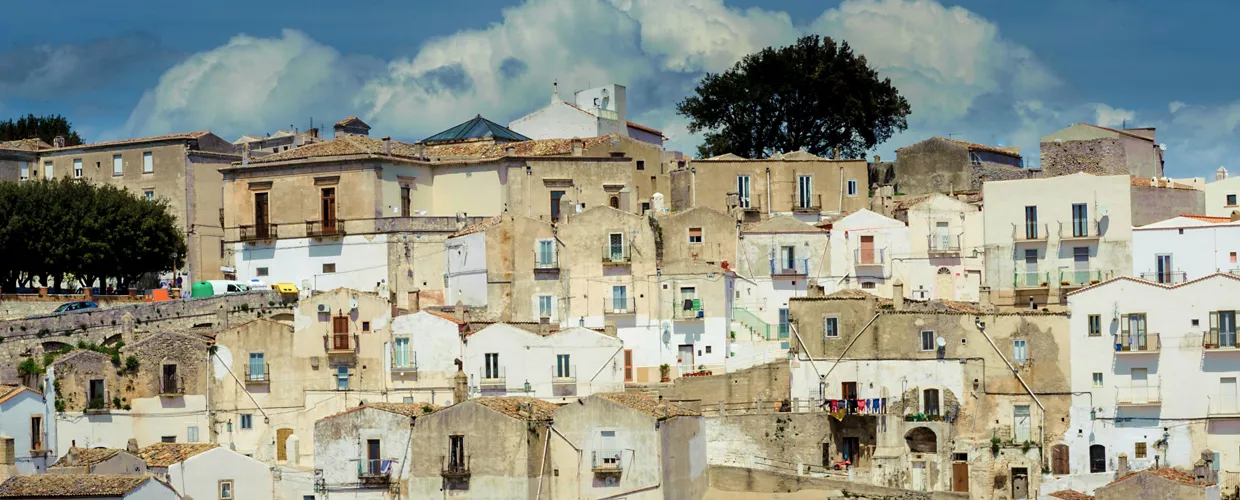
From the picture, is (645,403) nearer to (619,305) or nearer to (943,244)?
(619,305)

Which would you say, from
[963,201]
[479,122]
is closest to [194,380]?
[479,122]

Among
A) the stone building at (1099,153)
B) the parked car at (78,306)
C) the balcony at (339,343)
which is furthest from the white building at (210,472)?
the stone building at (1099,153)

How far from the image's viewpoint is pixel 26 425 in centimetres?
6462

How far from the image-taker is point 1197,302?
64.0 m

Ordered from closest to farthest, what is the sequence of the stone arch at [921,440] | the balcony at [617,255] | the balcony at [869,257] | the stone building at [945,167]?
the stone arch at [921,440] → the balcony at [617,255] → the balcony at [869,257] → the stone building at [945,167]

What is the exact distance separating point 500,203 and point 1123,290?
78.8ft

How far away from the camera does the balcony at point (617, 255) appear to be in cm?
7125

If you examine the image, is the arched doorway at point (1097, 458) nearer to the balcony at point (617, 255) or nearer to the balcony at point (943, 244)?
the balcony at point (943, 244)

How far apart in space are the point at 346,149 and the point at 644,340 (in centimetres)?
1492

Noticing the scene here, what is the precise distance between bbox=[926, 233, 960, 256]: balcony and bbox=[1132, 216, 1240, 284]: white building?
20.8 feet

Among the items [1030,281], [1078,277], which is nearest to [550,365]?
[1030,281]

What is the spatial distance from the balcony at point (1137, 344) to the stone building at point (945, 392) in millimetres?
1693

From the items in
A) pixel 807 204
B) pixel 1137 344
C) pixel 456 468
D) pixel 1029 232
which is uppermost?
pixel 807 204

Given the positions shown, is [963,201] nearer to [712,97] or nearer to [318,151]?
[712,97]
